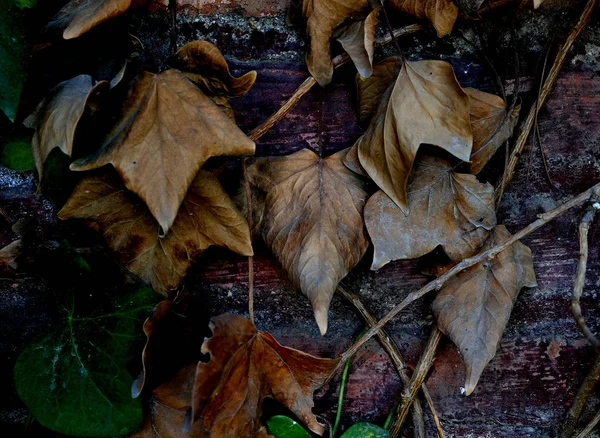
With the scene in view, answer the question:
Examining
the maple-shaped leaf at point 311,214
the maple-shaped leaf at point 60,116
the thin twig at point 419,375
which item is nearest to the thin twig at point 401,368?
the thin twig at point 419,375

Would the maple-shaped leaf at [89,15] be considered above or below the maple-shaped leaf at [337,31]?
above

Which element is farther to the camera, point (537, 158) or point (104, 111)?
point (537, 158)

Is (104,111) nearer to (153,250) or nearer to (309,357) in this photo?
(153,250)

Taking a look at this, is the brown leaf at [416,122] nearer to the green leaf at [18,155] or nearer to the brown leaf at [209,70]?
the brown leaf at [209,70]

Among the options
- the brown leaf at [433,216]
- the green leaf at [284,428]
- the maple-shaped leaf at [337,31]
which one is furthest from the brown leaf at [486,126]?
the green leaf at [284,428]

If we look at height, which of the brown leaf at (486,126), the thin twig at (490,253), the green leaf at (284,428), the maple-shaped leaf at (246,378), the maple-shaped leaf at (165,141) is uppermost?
the maple-shaped leaf at (165,141)

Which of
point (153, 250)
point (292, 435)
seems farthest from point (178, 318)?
point (292, 435)

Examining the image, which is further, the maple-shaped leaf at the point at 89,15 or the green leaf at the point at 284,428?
the green leaf at the point at 284,428

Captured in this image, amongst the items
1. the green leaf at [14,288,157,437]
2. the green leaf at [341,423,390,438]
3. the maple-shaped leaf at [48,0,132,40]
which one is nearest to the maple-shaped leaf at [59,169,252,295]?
the green leaf at [14,288,157,437]
